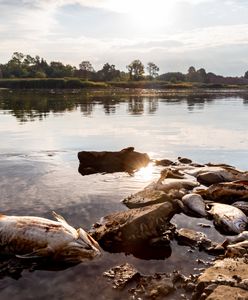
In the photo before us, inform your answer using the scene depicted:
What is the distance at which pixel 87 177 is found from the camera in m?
14.3

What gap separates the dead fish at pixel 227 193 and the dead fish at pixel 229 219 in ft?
3.93

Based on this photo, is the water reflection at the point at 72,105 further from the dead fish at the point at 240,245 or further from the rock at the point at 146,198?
the dead fish at the point at 240,245

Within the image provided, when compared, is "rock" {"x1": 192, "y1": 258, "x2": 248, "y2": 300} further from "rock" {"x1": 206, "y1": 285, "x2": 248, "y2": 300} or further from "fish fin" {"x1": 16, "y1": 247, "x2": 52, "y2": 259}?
"fish fin" {"x1": 16, "y1": 247, "x2": 52, "y2": 259}

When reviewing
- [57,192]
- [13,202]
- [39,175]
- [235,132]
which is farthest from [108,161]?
[235,132]

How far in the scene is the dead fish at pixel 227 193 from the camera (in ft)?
37.1

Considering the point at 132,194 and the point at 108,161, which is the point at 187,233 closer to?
the point at 132,194

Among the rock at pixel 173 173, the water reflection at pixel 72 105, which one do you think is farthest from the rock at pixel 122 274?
the water reflection at pixel 72 105

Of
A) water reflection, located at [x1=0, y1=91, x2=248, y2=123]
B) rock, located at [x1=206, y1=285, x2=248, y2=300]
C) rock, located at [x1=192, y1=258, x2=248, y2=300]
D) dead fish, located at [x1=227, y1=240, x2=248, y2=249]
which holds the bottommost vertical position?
dead fish, located at [x1=227, y1=240, x2=248, y2=249]

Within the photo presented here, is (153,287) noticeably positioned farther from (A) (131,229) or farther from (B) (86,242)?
(A) (131,229)

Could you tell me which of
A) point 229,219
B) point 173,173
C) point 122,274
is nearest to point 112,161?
point 173,173

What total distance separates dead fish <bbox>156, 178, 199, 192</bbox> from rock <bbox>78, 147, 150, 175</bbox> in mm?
3395

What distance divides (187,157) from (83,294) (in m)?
12.6

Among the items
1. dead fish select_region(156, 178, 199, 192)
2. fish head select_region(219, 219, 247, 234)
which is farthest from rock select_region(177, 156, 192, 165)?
fish head select_region(219, 219, 247, 234)

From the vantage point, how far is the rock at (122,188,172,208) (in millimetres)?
10688
